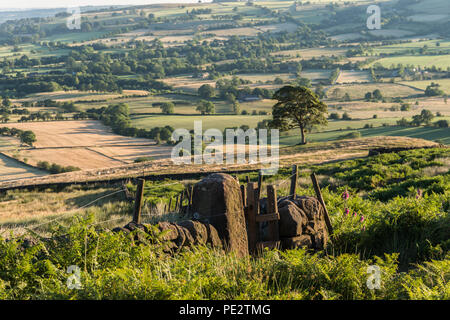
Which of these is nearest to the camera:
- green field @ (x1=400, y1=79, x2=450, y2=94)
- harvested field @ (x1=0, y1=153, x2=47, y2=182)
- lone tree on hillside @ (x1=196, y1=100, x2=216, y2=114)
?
harvested field @ (x1=0, y1=153, x2=47, y2=182)

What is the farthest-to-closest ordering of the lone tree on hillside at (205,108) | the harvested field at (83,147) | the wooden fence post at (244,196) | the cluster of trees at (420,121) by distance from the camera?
the lone tree on hillside at (205,108) < the cluster of trees at (420,121) < the harvested field at (83,147) < the wooden fence post at (244,196)

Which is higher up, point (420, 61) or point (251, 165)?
point (420, 61)

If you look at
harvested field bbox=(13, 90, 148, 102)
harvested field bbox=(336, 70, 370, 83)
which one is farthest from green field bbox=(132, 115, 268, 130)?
harvested field bbox=(336, 70, 370, 83)

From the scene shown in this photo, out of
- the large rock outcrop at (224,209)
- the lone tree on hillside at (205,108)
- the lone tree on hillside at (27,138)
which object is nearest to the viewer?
the large rock outcrop at (224,209)

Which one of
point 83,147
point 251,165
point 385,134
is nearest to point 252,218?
point 251,165

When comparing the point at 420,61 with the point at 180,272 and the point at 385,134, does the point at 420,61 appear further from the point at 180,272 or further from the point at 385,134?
the point at 180,272

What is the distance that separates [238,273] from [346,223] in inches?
196

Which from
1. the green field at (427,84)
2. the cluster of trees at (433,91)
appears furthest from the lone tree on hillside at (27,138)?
the green field at (427,84)

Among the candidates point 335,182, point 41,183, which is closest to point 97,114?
point 41,183

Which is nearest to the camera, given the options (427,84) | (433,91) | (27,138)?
(27,138)

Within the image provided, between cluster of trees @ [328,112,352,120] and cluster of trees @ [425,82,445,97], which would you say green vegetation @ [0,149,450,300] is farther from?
cluster of trees @ [425,82,445,97]

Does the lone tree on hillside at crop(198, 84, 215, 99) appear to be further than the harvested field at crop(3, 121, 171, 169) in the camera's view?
Yes

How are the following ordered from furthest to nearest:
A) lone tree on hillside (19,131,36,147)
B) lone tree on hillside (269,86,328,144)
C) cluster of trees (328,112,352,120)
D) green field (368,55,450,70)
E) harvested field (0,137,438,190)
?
1. green field (368,55,450,70)
2. cluster of trees (328,112,352,120)
3. lone tree on hillside (19,131,36,147)
4. lone tree on hillside (269,86,328,144)
5. harvested field (0,137,438,190)

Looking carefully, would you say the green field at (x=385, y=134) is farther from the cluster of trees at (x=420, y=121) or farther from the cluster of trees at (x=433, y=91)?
the cluster of trees at (x=433, y=91)
